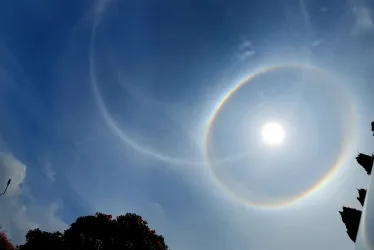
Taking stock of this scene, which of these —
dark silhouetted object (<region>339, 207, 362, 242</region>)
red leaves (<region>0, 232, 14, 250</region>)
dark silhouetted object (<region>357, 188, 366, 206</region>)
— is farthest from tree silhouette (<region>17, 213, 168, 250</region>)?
Result: dark silhouetted object (<region>357, 188, 366, 206</region>)

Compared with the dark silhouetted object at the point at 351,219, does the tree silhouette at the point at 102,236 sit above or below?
below

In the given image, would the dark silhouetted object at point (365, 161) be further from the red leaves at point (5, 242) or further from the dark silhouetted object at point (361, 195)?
the red leaves at point (5, 242)

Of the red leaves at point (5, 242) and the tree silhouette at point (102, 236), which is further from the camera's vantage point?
the tree silhouette at point (102, 236)

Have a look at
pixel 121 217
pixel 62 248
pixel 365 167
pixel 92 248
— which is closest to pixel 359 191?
pixel 365 167

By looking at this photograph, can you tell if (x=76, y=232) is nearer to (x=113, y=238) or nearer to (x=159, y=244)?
(x=113, y=238)

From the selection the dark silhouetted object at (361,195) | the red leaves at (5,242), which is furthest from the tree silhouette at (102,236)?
the dark silhouetted object at (361,195)

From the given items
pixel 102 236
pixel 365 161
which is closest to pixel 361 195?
pixel 365 161

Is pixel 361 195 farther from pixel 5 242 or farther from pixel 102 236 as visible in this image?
pixel 5 242

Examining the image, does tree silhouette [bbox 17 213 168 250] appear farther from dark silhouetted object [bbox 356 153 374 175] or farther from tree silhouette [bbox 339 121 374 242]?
dark silhouetted object [bbox 356 153 374 175]
